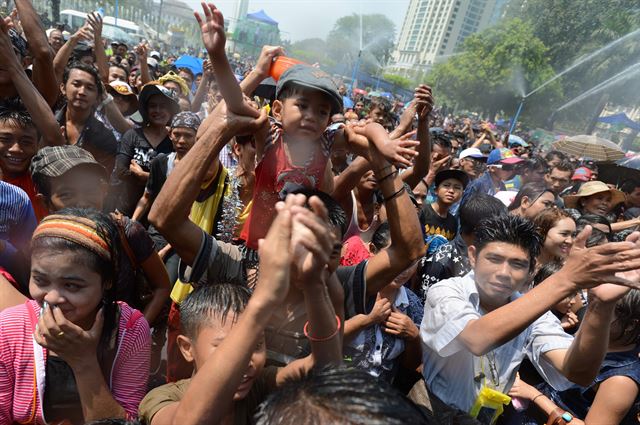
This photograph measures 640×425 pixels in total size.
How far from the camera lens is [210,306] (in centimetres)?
149

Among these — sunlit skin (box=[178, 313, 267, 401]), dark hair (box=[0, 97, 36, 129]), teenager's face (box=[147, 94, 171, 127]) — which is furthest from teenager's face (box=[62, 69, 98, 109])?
sunlit skin (box=[178, 313, 267, 401])

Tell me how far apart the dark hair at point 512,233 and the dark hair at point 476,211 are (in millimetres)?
1329

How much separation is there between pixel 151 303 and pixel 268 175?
105 centimetres

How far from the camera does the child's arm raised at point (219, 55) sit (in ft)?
4.79

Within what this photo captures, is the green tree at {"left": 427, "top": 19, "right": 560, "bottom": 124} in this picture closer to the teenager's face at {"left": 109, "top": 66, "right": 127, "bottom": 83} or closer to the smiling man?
the teenager's face at {"left": 109, "top": 66, "right": 127, "bottom": 83}

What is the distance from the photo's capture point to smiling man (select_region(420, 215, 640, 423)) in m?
1.56

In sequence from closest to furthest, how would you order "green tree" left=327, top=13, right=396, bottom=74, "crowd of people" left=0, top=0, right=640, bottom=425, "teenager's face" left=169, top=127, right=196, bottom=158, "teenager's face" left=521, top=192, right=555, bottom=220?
"crowd of people" left=0, top=0, right=640, bottom=425 < "teenager's face" left=169, top=127, right=196, bottom=158 < "teenager's face" left=521, top=192, right=555, bottom=220 < "green tree" left=327, top=13, right=396, bottom=74

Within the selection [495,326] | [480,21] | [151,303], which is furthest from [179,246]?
[480,21]

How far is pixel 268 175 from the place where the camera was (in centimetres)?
207

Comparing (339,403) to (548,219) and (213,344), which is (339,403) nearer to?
(213,344)

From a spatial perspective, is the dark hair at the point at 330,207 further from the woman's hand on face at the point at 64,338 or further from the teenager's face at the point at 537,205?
the teenager's face at the point at 537,205

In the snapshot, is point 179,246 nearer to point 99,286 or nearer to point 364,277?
point 99,286

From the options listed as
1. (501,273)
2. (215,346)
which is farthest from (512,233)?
(215,346)

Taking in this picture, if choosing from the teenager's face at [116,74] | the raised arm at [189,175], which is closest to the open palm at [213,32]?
the raised arm at [189,175]
